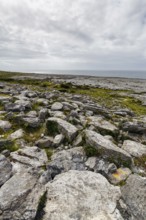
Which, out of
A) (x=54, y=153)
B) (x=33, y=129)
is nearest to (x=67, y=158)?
(x=54, y=153)

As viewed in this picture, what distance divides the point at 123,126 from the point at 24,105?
26.7 feet

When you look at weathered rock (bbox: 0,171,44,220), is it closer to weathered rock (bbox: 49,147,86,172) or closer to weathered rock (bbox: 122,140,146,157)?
weathered rock (bbox: 49,147,86,172)

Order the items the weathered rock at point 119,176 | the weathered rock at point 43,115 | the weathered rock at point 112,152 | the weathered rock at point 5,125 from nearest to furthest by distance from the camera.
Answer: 1. the weathered rock at point 119,176
2. the weathered rock at point 112,152
3. the weathered rock at point 5,125
4. the weathered rock at point 43,115

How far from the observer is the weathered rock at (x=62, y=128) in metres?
10.1

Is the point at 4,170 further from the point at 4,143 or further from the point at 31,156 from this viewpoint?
the point at 4,143

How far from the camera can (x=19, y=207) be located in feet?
16.2

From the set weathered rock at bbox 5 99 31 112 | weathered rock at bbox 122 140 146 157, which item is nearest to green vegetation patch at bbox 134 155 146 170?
weathered rock at bbox 122 140 146 157

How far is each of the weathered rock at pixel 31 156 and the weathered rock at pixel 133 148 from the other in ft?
13.3

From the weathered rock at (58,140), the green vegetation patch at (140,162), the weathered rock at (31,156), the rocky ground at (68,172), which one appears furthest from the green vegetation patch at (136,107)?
the weathered rock at (31,156)

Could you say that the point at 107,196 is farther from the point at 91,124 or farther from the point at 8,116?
the point at 8,116

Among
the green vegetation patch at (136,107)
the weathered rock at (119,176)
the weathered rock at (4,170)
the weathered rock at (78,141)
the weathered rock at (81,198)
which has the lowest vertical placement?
the green vegetation patch at (136,107)

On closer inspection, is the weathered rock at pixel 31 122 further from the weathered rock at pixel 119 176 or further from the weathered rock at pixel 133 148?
the weathered rock at pixel 119 176

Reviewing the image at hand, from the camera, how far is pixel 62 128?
10680 millimetres

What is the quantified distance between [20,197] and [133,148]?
6.27m
